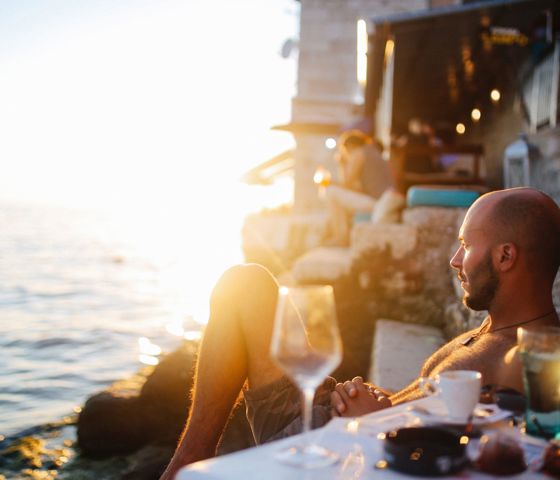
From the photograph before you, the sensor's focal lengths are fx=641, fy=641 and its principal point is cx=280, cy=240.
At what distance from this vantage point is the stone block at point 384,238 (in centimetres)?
671

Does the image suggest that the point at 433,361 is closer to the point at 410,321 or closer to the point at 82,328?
the point at 410,321

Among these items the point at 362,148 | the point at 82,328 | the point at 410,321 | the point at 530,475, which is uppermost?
the point at 362,148

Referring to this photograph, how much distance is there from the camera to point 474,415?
5.34ft

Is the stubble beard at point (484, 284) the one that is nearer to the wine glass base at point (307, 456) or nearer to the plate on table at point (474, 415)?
the plate on table at point (474, 415)

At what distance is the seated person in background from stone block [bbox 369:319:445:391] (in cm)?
318

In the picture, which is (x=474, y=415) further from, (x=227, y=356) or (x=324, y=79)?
(x=324, y=79)

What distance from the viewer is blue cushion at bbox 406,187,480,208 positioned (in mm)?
6348

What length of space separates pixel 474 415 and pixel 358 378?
87 centimetres

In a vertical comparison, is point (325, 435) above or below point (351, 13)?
below

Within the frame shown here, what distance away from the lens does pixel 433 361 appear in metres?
2.71

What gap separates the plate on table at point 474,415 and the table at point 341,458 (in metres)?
0.02

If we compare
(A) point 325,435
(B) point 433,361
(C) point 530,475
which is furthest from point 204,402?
(C) point 530,475

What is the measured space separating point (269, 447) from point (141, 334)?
32.3ft

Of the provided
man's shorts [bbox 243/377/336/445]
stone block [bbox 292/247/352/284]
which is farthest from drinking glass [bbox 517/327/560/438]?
stone block [bbox 292/247/352/284]
